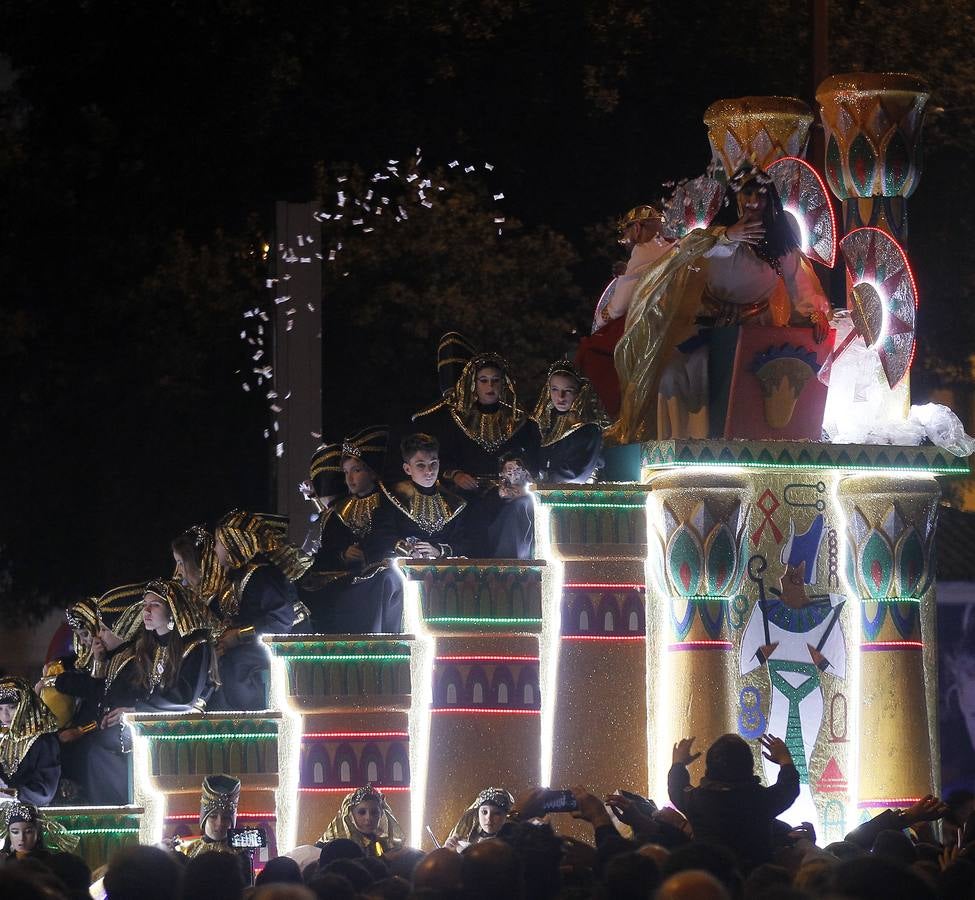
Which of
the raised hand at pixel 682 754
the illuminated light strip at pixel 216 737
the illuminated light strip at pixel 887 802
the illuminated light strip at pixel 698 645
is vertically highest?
the illuminated light strip at pixel 698 645

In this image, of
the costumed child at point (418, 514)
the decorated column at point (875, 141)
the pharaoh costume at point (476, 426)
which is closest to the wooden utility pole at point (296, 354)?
the pharaoh costume at point (476, 426)

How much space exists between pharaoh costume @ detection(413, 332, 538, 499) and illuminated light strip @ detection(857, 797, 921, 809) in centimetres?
272

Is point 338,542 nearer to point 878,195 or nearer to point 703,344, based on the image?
point 703,344

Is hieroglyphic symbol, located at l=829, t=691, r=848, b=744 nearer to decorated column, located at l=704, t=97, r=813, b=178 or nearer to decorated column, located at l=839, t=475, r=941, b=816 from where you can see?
decorated column, located at l=839, t=475, r=941, b=816

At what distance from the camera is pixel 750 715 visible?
1461 centimetres

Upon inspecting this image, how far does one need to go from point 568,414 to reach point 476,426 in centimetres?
53

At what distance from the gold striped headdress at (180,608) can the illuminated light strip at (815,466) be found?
2719mm

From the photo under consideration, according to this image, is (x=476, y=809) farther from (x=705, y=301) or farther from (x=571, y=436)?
(x=705, y=301)

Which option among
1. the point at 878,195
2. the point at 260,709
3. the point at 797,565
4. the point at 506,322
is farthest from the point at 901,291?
the point at 506,322

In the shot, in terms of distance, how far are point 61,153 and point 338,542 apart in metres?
12.4

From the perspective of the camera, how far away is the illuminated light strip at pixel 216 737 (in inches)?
561

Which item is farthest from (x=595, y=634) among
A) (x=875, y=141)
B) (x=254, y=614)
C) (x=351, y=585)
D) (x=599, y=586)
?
(x=875, y=141)

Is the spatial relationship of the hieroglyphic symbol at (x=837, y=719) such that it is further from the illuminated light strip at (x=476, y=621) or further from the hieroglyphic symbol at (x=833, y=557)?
the illuminated light strip at (x=476, y=621)

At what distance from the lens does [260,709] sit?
15047 millimetres
